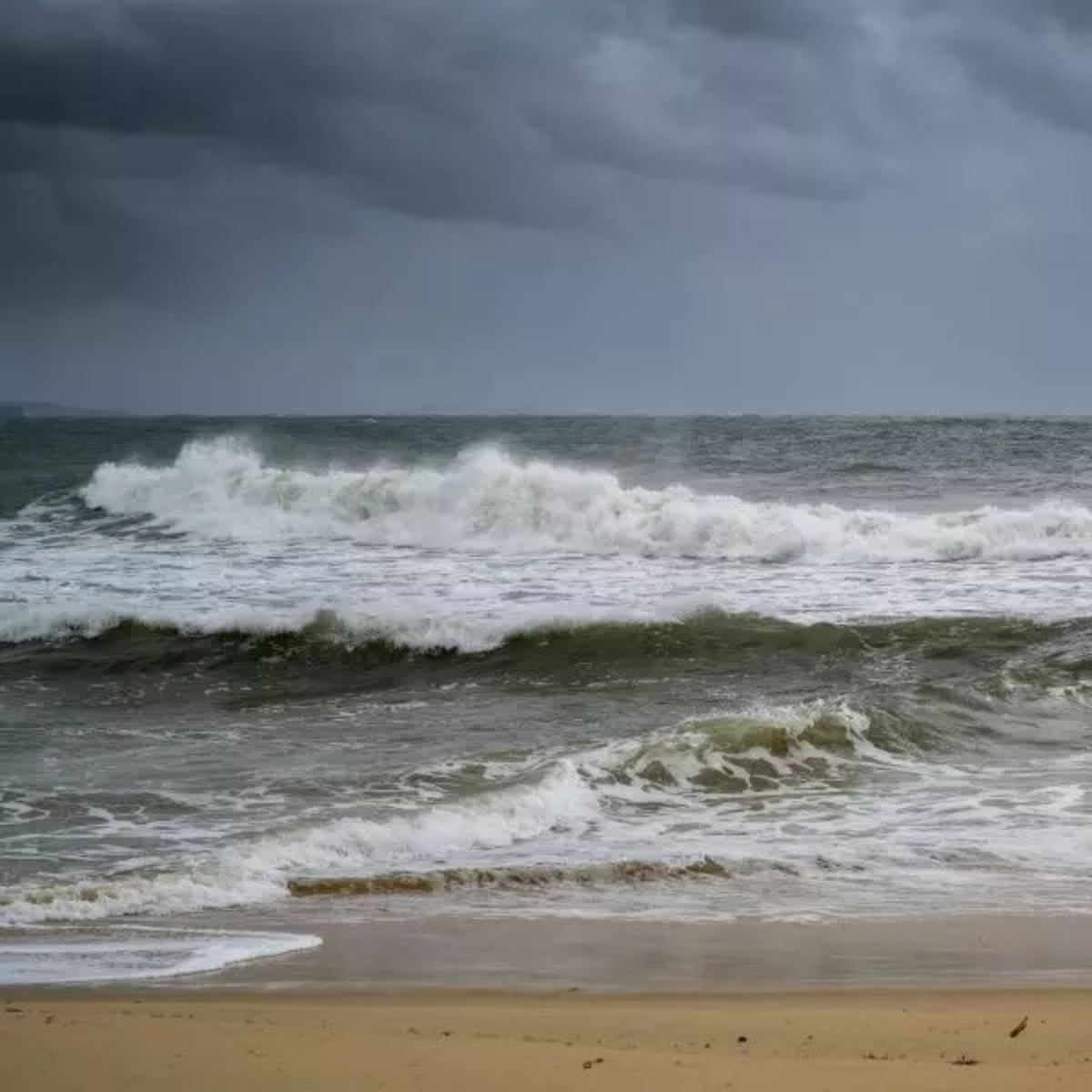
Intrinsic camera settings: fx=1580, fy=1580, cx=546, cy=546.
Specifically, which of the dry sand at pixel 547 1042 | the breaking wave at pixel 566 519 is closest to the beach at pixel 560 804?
the dry sand at pixel 547 1042

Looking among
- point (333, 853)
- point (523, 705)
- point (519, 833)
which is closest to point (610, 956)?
point (333, 853)

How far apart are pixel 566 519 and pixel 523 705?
1225 cm

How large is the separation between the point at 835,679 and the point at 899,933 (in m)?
8.36

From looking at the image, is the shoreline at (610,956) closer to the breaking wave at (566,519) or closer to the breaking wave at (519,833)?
the breaking wave at (519,833)

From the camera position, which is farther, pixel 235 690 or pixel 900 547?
pixel 900 547

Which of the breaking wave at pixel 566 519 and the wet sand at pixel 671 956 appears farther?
the breaking wave at pixel 566 519

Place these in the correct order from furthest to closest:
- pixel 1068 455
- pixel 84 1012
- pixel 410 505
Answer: pixel 1068 455 < pixel 410 505 < pixel 84 1012

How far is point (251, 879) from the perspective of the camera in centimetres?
834

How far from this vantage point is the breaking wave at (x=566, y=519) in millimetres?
24625

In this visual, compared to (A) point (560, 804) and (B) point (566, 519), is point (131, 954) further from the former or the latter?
(B) point (566, 519)

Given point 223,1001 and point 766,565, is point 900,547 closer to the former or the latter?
point 766,565

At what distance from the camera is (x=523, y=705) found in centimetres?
1457

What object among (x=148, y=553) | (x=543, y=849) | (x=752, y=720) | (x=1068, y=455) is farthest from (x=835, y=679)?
(x=1068, y=455)

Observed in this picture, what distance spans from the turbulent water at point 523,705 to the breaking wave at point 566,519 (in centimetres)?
7
